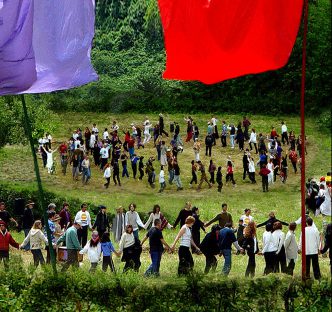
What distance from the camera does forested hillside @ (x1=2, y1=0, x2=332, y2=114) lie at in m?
62.4

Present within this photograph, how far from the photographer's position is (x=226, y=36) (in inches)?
744

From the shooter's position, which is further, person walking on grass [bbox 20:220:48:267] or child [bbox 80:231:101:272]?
person walking on grass [bbox 20:220:48:267]

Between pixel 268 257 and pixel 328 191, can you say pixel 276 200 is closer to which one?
pixel 328 191

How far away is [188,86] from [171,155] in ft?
67.1

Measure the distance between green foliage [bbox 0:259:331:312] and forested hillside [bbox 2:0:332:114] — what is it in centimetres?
3962

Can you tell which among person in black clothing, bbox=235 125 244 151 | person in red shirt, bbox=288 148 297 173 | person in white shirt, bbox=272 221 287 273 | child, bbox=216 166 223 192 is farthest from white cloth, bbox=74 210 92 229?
person in black clothing, bbox=235 125 244 151

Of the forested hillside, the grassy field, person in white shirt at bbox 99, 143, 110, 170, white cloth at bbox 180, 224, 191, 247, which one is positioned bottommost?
the grassy field

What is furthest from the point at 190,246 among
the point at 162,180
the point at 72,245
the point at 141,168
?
the point at 141,168

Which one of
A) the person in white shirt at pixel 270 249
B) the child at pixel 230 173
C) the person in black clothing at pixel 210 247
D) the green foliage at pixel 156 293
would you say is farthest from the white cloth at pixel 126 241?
the child at pixel 230 173

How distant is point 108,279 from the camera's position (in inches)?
806

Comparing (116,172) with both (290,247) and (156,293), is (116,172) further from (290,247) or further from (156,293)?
(156,293)

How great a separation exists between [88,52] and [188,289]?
490 centimetres

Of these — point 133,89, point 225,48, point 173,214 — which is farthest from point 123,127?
point 225,48

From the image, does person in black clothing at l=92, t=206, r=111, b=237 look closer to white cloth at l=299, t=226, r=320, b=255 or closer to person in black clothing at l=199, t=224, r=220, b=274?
person in black clothing at l=199, t=224, r=220, b=274
